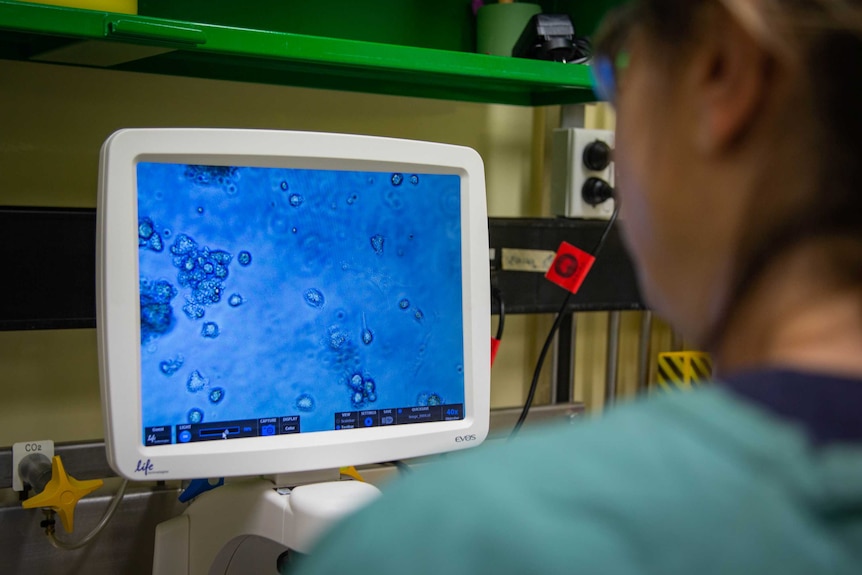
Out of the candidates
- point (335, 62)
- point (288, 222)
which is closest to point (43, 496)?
point (288, 222)

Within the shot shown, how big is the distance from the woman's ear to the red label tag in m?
1.03

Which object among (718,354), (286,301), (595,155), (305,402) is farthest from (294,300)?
(595,155)

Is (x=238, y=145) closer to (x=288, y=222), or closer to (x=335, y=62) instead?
(x=288, y=222)

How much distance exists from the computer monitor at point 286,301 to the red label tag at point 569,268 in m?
0.44

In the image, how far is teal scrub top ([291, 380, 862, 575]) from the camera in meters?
0.32

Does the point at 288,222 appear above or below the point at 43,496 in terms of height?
above

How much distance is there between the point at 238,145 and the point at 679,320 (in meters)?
0.54

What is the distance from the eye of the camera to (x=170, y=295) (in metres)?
0.88

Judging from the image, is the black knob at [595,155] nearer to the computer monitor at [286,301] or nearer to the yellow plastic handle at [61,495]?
the computer monitor at [286,301]

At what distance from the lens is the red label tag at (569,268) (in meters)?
1.47

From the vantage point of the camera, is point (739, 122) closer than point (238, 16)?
Yes

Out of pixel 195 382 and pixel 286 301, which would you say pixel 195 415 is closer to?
pixel 195 382

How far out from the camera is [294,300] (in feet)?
3.10

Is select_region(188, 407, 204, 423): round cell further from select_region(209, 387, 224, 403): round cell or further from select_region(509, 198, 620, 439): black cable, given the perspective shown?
select_region(509, 198, 620, 439): black cable
